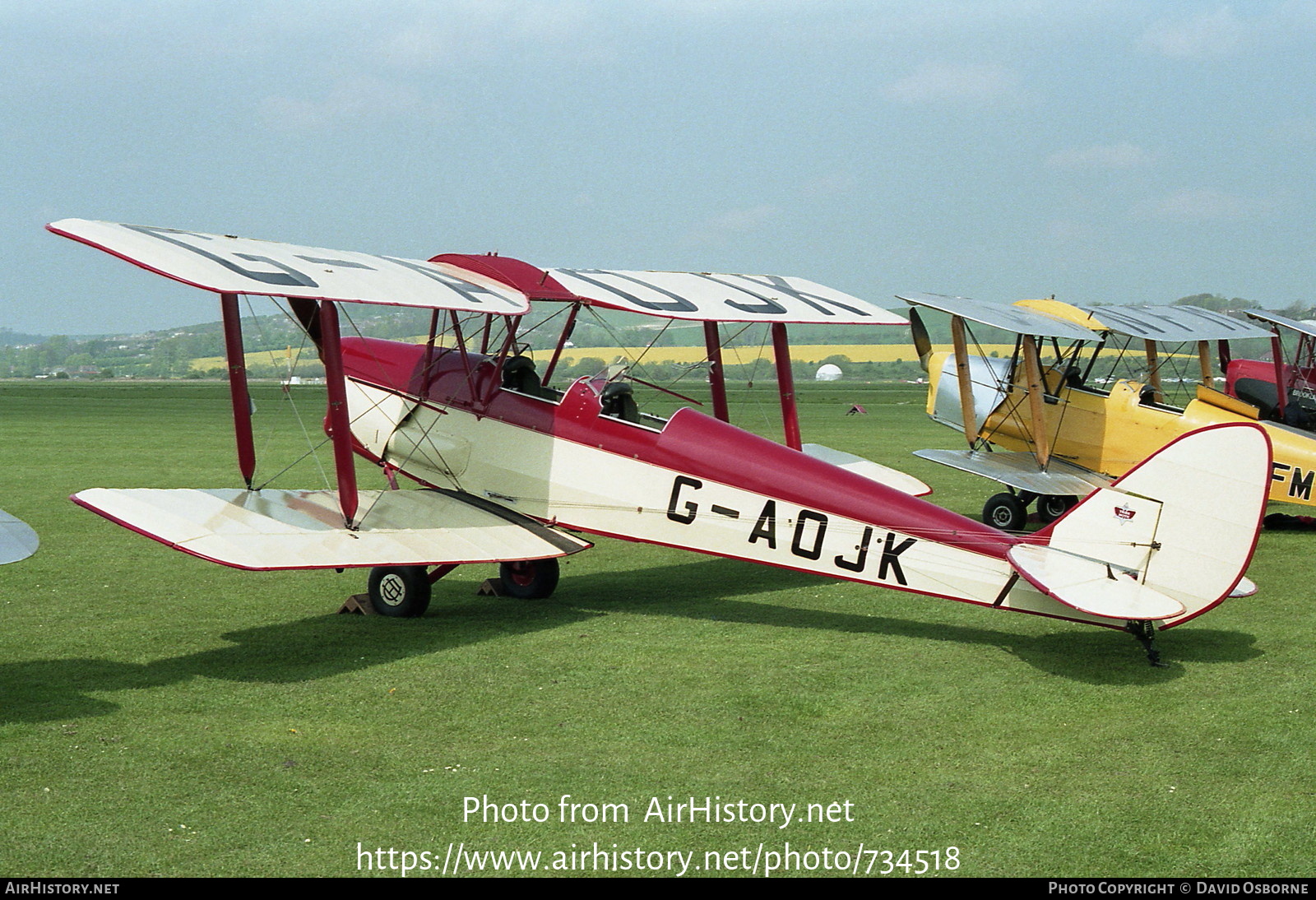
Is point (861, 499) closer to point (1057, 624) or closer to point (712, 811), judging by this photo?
point (1057, 624)

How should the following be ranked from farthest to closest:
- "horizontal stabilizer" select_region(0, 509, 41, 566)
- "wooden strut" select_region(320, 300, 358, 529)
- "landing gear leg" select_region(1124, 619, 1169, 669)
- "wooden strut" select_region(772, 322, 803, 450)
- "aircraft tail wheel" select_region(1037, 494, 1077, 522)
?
1. "aircraft tail wheel" select_region(1037, 494, 1077, 522)
2. "wooden strut" select_region(772, 322, 803, 450)
3. "wooden strut" select_region(320, 300, 358, 529)
4. "landing gear leg" select_region(1124, 619, 1169, 669)
5. "horizontal stabilizer" select_region(0, 509, 41, 566)

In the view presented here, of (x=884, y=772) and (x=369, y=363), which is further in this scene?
(x=369, y=363)

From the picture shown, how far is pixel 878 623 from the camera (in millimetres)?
8578

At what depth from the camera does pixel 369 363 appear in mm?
10250

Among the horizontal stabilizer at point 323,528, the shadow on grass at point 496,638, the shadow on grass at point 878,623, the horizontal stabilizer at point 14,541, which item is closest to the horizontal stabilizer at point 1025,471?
the shadow on grass at point 878,623

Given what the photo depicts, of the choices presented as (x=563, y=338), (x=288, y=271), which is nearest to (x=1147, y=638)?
(x=563, y=338)

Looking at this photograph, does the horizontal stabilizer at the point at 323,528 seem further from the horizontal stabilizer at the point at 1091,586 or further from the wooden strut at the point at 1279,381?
the wooden strut at the point at 1279,381

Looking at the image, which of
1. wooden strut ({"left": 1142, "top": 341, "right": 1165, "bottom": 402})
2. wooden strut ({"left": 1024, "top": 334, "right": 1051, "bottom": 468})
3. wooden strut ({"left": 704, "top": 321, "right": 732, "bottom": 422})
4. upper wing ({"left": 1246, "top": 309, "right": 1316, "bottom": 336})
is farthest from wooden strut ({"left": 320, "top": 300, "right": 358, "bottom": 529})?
upper wing ({"left": 1246, "top": 309, "right": 1316, "bottom": 336})

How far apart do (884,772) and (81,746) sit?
373cm

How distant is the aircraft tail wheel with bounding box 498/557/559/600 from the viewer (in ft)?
32.2

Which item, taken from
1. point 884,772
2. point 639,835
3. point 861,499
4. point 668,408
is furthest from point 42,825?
point 668,408

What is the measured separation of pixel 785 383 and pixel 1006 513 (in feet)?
14.8

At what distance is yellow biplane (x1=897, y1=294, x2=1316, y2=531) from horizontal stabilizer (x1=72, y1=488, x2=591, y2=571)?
17.8 ft

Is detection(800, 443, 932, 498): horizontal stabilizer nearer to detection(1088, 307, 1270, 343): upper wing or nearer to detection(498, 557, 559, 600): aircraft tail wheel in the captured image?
detection(498, 557, 559, 600): aircraft tail wheel
